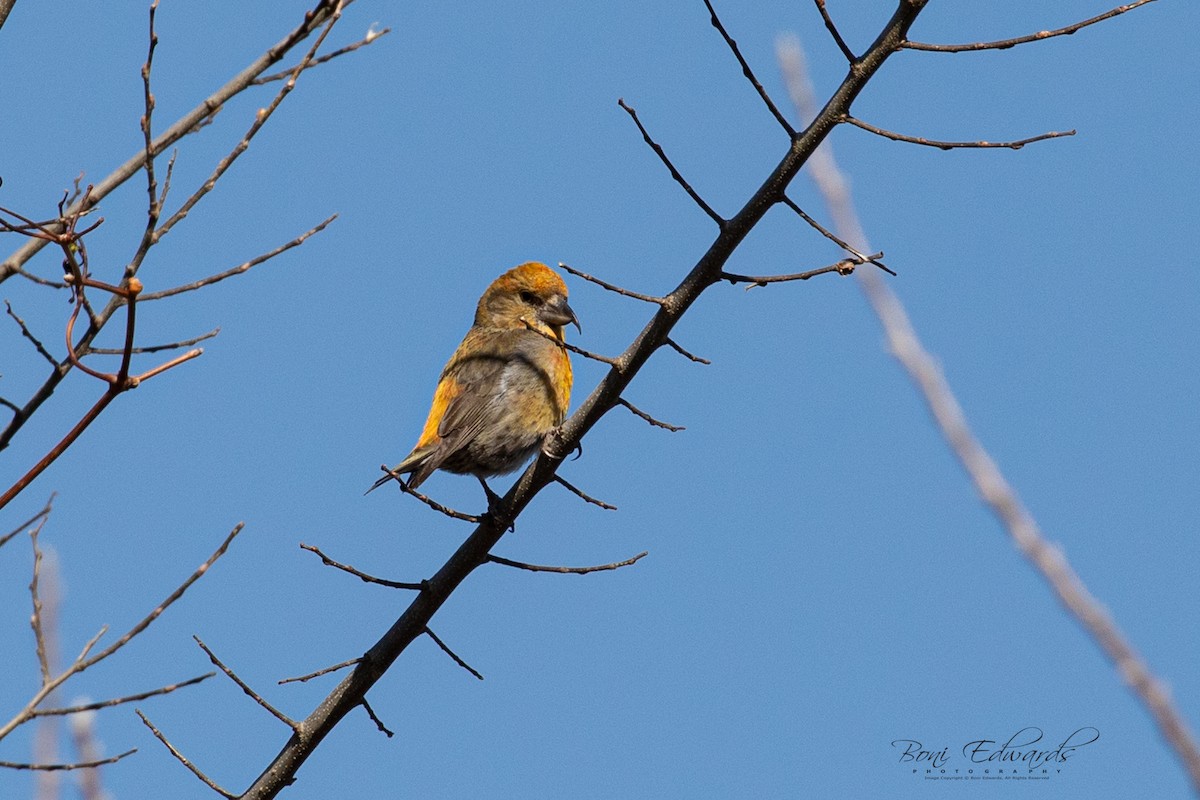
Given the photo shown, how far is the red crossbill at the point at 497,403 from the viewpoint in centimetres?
738

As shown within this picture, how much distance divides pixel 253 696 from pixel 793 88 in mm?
2786

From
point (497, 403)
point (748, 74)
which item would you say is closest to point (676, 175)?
point (748, 74)

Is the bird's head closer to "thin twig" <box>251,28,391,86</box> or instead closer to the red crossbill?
the red crossbill

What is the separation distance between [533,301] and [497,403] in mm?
1153

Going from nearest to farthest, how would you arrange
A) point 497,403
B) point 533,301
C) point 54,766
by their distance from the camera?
point 54,766 → point 497,403 → point 533,301

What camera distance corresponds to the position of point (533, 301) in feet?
27.7

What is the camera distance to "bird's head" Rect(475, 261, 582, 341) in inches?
326

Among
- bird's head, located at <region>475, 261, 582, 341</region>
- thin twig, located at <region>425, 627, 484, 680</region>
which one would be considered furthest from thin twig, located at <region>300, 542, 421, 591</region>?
bird's head, located at <region>475, 261, 582, 341</region>

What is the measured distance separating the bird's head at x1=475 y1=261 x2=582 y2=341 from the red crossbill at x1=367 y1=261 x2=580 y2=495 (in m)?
0.01

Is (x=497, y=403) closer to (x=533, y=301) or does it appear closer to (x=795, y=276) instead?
(x=533, y=301)

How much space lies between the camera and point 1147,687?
9.23 feet

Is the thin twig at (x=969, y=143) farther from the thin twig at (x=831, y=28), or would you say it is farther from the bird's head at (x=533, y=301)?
the bird's head at (x=533, y=301)

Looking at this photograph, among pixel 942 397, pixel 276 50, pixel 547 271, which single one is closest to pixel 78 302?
pixel 276 50

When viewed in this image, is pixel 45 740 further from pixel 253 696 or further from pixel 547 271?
pixel 547 271
